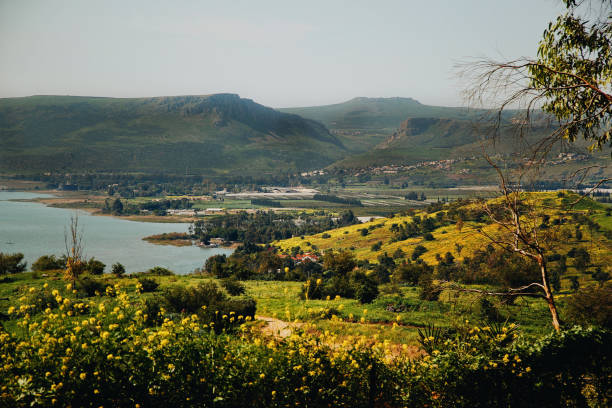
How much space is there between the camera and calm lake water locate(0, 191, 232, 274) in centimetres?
9169

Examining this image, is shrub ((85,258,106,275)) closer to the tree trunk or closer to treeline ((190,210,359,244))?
the tree trunk

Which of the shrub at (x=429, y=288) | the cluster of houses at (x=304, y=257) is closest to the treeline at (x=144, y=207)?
the cluster of houses at (x=304, y=257)

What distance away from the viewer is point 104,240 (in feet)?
375

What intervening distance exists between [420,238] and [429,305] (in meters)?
73.5

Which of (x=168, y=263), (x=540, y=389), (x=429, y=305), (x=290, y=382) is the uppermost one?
(x=290, y=382)

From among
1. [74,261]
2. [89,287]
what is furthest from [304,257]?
[89,287]

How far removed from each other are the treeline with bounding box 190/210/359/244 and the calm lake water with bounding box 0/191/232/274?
10.1m

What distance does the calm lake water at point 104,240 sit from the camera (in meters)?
91.7

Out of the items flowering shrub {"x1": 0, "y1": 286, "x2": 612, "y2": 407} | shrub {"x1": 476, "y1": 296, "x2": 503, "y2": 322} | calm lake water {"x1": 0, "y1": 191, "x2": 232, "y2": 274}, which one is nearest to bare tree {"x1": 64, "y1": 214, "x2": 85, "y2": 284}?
flowering shrub {"x1": 0, "y1": 286, "x2": 612, "y2": 407}

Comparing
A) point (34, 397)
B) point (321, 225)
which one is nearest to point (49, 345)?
point (34, 397)

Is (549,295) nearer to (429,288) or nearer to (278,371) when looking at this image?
(278,371)

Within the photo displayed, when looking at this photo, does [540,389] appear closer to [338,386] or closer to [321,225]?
[338,386]

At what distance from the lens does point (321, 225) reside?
141 m

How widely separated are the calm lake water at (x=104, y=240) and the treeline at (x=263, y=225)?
10.1 m
